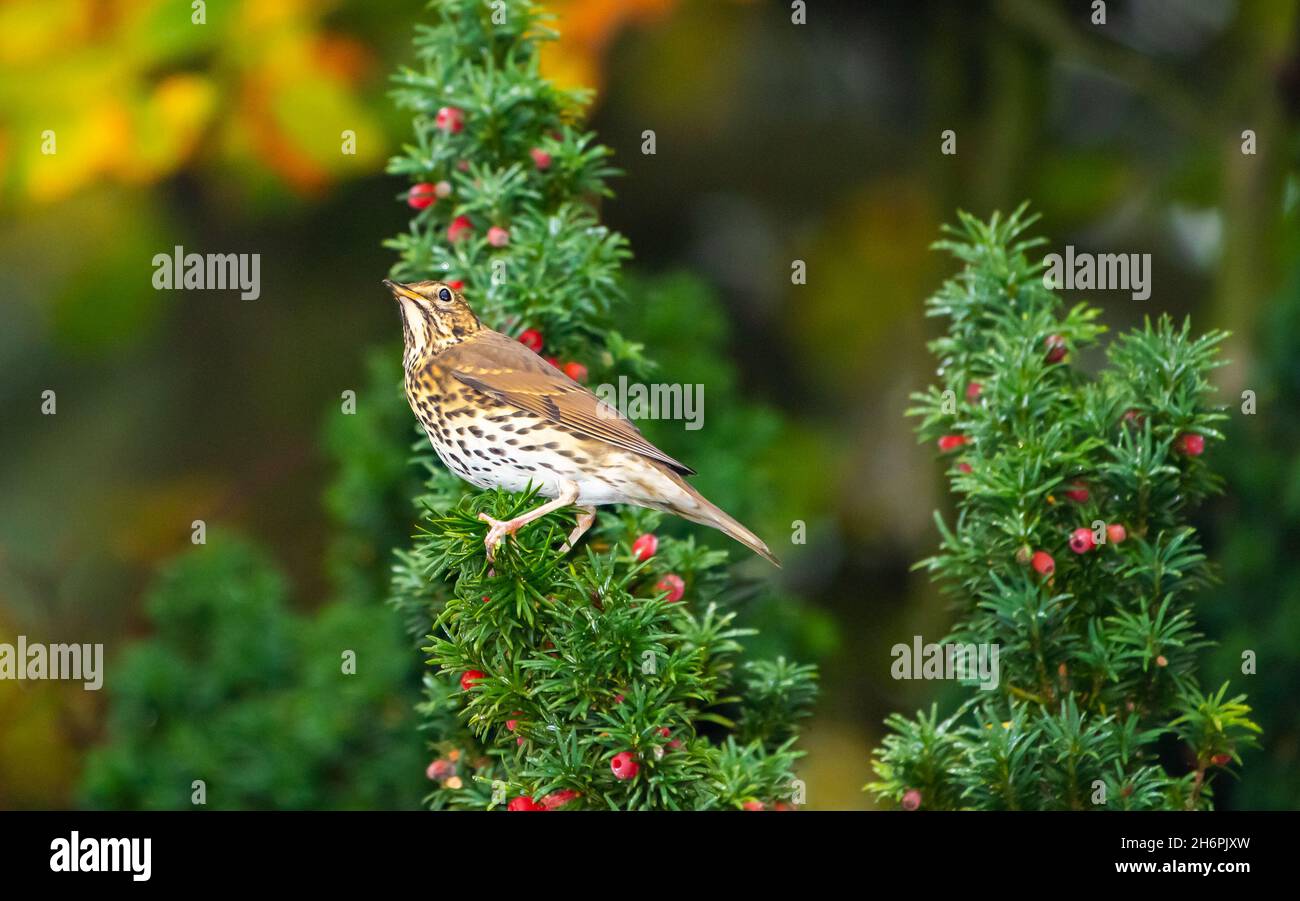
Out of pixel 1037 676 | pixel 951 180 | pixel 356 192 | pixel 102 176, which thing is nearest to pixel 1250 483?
pixel 1037 676

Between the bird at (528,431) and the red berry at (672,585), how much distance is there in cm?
8

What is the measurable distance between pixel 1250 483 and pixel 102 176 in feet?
8.83

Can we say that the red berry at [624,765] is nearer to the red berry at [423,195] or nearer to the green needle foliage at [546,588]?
the green needle foliage at [546,588]

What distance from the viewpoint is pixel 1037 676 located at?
1.59 m

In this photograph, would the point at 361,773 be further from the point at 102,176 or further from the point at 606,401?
the point at 102,176

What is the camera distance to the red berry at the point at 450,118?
1877 millimetres

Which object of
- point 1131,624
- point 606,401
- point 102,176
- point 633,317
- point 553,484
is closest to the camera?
point 1131,624

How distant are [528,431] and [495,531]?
0.28 metres

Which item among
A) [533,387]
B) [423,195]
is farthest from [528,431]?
[423,195]
